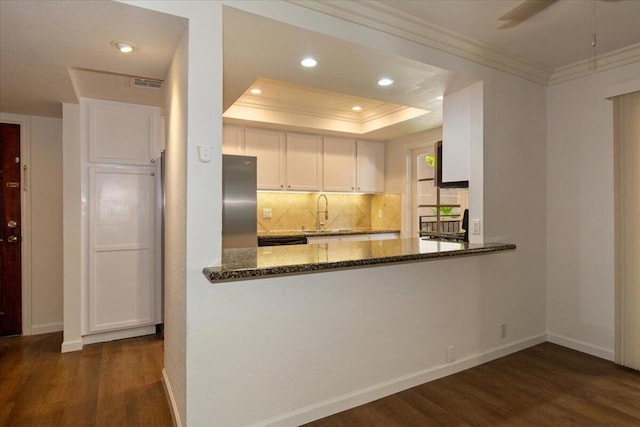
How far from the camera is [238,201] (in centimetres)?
349

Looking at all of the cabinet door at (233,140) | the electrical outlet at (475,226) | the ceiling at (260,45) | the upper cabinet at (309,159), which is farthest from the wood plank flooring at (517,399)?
the cabinet door at (233,140)

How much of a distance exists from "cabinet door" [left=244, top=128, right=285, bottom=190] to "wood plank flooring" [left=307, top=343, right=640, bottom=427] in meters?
3.07

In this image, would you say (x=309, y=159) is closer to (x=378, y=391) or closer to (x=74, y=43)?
(x=74, y=43)

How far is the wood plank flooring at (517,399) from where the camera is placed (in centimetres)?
224

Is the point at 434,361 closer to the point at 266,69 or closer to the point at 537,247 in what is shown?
the point at 537,247

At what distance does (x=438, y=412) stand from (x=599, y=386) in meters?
1.33

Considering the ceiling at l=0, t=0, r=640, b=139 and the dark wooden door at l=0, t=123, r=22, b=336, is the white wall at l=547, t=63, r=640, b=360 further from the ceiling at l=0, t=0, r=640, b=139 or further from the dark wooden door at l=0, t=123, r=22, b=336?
the dark wooden door at l=0, t=123, r=22, b=336

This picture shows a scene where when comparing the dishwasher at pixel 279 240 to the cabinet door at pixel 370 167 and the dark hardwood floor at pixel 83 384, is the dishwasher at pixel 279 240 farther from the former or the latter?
the dark hardwood floor at pixel 83 384

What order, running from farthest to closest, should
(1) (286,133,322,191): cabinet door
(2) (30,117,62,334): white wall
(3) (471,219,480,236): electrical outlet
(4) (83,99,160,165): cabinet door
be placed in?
(1) (286,133,322,191): cabinet door, (2) (30,117,62,334): white wall, (4) (83,99,160,165): cabinet door, (3) (471,219,480,236): electrical outlet

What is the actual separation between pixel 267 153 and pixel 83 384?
3.13 meters

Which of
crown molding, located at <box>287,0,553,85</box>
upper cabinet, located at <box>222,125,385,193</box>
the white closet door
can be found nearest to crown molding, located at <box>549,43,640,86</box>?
crown molding, located at <box>287,0,553,85</box>

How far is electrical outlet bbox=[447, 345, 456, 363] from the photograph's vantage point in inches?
111

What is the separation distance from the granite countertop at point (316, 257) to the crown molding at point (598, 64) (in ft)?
5.83

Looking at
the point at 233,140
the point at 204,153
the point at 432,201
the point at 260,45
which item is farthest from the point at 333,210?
the point at 204,153
